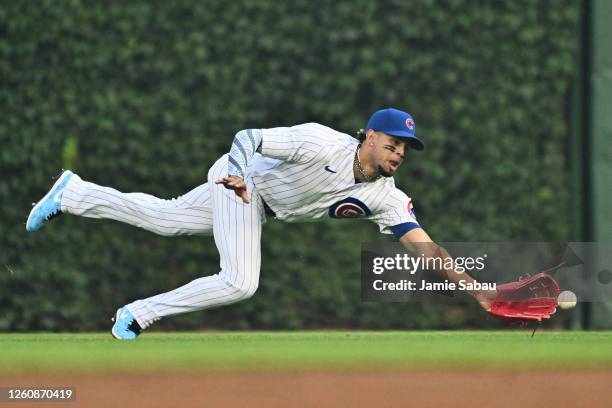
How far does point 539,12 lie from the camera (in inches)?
388

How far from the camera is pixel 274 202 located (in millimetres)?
7332

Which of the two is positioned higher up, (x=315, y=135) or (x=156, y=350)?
(x=315, y=135)

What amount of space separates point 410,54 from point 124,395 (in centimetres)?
480

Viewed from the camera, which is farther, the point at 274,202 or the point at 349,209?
the point at 274,202

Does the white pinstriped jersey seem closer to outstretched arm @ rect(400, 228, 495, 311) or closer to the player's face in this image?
outstretched arm @ rect(400, 228, 495, 311)

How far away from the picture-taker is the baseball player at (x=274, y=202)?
272 inches

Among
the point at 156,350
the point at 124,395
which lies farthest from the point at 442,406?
the point at 156,350

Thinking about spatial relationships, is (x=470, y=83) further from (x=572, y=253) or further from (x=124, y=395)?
(x=124, y=395)

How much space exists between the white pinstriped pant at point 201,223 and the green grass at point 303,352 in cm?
39

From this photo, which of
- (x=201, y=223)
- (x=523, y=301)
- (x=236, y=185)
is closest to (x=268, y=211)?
(x=201, y=223)

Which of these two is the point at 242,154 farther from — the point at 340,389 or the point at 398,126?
the point at 340,389

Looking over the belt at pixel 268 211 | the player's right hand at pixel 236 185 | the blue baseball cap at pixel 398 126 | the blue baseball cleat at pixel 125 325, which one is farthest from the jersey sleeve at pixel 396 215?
the blue baseball cleat at pixel 125 325

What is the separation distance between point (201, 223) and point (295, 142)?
1.04 meters

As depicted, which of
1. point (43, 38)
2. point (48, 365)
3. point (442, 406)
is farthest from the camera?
point (43, 38)
